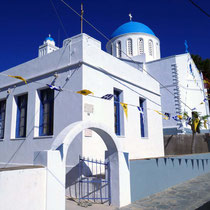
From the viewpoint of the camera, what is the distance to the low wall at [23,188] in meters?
3.81

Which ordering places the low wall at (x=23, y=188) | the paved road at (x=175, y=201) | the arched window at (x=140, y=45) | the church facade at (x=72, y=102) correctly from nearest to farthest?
the low wall at (x=23, y=188)
the paved road at (x=175, y=201)
the church facade at (x=72, y=102)
the arched window at (x=140, y=45)

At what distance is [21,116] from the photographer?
9.68 meters

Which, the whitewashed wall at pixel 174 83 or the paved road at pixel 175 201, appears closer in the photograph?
the paved road at pixel 175 201

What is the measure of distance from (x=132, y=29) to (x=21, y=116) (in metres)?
16.8

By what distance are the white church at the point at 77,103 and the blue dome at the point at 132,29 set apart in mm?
12086

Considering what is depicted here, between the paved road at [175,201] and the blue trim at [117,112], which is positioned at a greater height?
the blue trim at [117,112]

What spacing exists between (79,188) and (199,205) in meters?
3.35

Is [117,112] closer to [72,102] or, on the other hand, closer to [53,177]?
[72,102]

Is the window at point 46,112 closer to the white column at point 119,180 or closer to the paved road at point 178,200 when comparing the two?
the white column at point 119,180

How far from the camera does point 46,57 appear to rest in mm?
9070

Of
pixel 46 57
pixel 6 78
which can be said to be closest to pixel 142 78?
pixel 46 57

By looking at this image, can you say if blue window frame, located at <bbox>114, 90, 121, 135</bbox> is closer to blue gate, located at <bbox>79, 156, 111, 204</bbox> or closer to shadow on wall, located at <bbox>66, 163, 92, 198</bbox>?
shadow on wall, located at <bbox>66, 163, 92, 198</bbox>

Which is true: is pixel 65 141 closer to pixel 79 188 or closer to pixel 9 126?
pixel 79 188

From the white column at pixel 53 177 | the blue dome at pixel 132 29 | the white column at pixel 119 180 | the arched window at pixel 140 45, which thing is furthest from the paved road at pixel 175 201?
the blue dome at pixel 132 29
